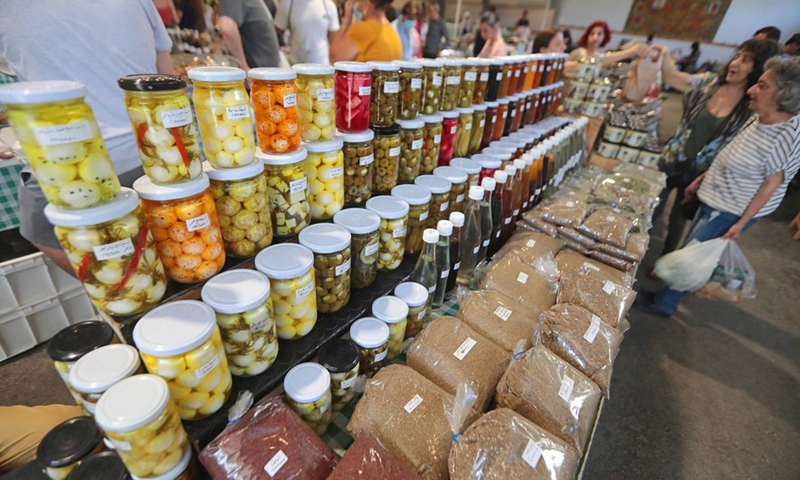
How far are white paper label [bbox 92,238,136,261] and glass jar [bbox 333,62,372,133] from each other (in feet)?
2.17

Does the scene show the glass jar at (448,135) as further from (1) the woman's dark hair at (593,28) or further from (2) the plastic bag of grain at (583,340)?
(1) the woman's dark hair at (593,28)

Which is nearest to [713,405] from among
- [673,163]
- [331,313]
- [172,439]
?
[673,163]

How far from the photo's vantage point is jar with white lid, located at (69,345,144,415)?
616 mm

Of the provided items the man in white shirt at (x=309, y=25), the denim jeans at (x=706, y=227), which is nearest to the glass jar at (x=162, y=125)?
the man in white shirt at (x=309, y=25)

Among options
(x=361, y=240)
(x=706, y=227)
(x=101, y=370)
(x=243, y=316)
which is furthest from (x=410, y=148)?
(x=706, y=227)

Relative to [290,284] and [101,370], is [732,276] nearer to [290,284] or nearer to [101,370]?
[290,284]

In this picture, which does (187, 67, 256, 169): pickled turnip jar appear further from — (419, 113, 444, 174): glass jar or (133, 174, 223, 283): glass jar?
(419, 113, 444, 174): glass jar

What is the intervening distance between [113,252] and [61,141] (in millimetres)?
184

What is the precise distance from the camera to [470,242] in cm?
138

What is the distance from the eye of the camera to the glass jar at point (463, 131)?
1460 mm

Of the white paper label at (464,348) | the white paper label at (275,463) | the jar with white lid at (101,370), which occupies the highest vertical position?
the jar with white lid at (101,370)

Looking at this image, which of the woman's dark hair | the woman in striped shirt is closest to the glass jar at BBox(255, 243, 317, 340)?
the woman in striped shirt

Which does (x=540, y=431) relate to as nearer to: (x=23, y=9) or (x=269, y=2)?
(x=23, y=9)

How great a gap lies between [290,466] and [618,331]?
95 cm
